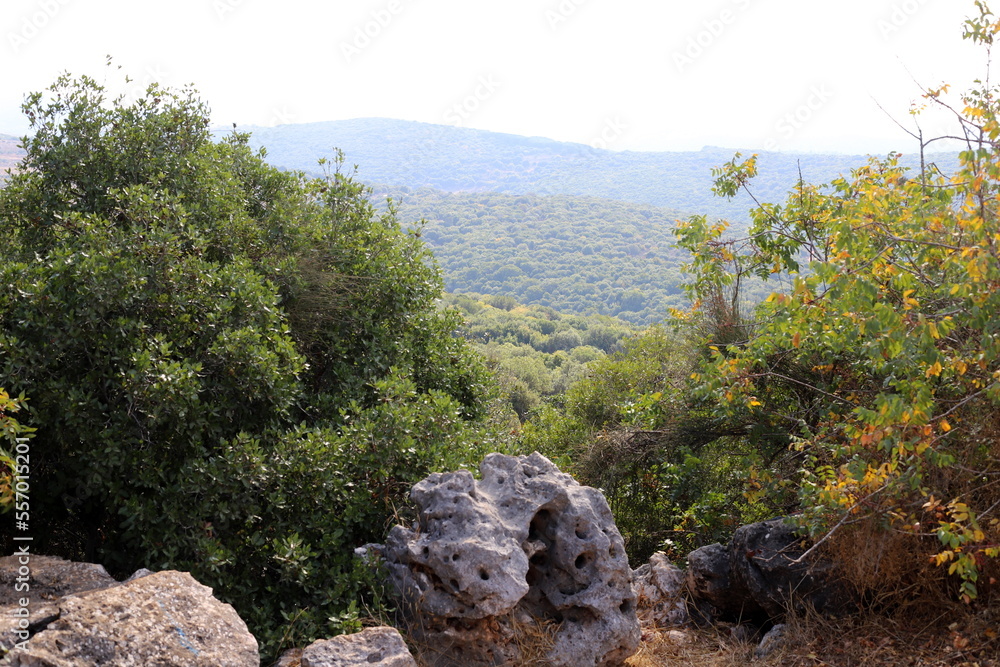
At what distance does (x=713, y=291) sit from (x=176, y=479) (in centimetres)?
645

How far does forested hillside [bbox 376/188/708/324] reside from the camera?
343 feet

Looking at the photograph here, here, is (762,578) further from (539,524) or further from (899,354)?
(899,354)

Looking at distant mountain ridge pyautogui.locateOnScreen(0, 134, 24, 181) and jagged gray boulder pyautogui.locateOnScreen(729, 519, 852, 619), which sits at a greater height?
distant mountain ridge pyautogui.locateOnScreen(0, 134, 24, 181)

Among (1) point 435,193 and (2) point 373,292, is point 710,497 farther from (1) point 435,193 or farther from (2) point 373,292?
(1) point 435,193

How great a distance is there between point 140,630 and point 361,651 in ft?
3.72

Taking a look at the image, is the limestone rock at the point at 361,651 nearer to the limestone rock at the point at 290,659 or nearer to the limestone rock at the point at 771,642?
the limestone rock at the point at 290,659

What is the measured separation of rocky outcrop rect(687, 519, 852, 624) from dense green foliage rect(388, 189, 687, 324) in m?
76.9

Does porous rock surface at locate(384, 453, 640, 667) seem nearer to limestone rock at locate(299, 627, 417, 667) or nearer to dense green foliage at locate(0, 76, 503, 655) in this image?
dense green foliage at locate(0, 76, 503, 655)

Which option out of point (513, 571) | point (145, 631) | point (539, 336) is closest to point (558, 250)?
point (539, 336)

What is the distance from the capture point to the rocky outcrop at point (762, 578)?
18.6 ft

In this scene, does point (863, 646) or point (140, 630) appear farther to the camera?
point (863, 646)

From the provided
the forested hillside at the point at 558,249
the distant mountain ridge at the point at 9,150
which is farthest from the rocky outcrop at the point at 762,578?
the forested hillside at the point at 558,249

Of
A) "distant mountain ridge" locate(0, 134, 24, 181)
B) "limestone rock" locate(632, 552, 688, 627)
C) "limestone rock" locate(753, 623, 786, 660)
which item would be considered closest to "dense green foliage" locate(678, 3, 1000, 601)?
"limestone rock" locate(753, 623, 786, 660)

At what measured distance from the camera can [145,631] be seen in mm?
3395
